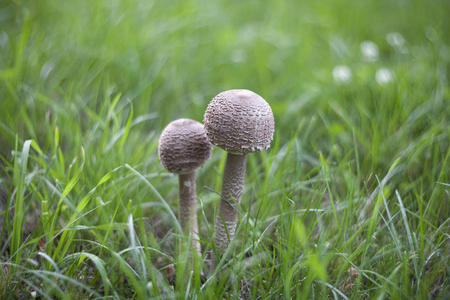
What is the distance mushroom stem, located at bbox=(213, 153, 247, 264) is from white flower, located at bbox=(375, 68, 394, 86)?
7.68ft

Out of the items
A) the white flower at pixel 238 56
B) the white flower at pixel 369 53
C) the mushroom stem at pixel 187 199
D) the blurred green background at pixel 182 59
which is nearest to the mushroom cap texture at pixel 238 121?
the mushroom stem at pixel 187 199

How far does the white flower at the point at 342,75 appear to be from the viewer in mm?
3762

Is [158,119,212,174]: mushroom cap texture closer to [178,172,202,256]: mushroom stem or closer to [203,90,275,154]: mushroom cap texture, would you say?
[178,172,202,256]: mushroom stem

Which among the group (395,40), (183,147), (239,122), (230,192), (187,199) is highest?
(395,40)

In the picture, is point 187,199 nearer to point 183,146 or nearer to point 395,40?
point 183,146

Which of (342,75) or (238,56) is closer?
(342,75)

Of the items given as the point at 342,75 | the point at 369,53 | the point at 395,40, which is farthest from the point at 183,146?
the point at 395,40

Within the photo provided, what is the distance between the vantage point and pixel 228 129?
1.74 metres

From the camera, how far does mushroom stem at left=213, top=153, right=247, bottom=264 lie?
2.00 m

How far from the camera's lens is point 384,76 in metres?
3.64

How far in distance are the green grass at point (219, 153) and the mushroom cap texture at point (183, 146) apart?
0.69 feet

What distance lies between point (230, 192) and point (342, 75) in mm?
2468

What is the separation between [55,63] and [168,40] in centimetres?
154

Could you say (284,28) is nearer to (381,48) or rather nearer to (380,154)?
(381,48)
